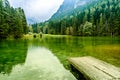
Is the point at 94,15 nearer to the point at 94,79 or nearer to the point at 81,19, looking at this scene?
the point at 81,19

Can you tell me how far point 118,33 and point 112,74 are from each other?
253 feet

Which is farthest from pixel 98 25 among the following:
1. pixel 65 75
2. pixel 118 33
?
pixel 65 75

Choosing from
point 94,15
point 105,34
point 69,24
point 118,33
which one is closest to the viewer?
point 118,33

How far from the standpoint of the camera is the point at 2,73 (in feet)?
35.9

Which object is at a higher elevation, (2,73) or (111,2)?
(111,2)

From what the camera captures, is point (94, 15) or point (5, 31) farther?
point (94, 15)

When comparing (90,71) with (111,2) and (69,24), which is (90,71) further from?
(111,2)

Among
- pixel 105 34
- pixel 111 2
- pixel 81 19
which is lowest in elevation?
pixel 105 34

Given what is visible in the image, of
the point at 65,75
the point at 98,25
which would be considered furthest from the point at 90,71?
the point at 98,25

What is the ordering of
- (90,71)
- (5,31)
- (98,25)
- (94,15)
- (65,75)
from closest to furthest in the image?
(90,71) → (65,75) → (5,31) → (98,25) → (94,15)

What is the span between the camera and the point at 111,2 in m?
149

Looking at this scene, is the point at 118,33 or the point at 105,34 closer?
the point at 118,33

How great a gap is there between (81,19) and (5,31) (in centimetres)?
7737

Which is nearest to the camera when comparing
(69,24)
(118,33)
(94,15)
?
(118,33)
